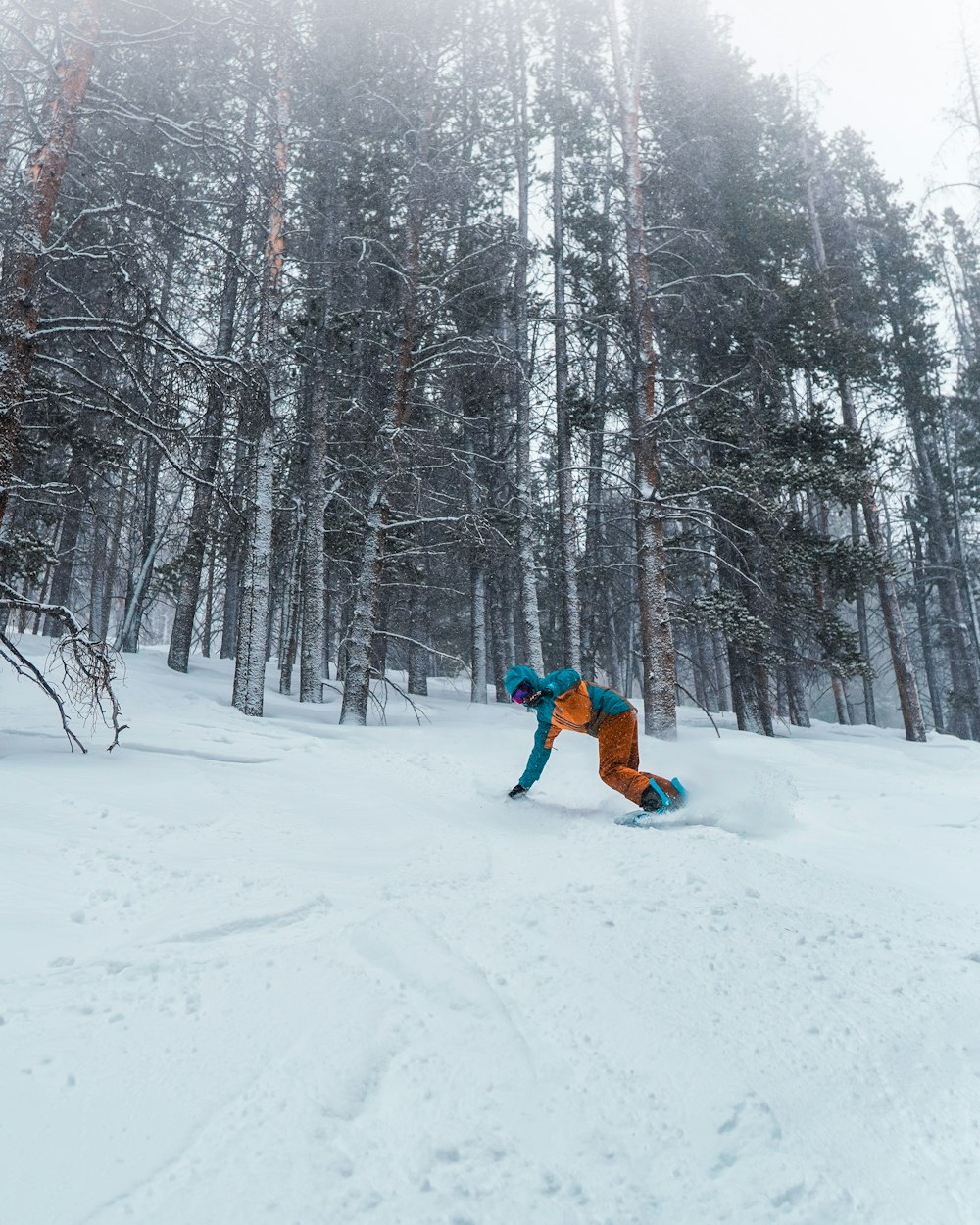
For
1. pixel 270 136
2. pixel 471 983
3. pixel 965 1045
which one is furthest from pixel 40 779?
pixel 270 136

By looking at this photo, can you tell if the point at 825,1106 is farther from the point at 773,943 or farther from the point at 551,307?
the point at 551,307

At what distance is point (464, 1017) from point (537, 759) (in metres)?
3.37

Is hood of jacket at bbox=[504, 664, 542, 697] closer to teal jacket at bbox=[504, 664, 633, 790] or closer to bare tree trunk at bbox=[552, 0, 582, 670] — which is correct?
teal jacket at bbox=[504, 664, 633, 790]

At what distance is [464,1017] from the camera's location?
242 cm

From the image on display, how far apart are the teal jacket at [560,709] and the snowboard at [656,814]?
752 mm

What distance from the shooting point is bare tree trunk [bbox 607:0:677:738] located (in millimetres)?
9555

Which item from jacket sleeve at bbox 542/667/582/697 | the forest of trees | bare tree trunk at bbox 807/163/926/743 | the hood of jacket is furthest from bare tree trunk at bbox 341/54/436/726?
bare tree trunk at bbox 807/163/926/743

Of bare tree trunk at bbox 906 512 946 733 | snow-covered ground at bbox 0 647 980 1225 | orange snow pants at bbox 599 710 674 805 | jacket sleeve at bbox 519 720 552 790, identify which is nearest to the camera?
snow-covered ground at bbox 0 647 980 1225

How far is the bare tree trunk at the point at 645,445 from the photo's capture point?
9.55 meters

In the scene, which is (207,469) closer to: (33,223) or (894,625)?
(33,223)

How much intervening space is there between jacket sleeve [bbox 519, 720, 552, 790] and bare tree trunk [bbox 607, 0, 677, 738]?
164 inches

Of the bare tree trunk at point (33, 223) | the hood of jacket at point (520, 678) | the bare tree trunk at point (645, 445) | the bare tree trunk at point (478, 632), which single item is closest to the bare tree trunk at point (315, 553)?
the bare tree trunk at point (478, 632)

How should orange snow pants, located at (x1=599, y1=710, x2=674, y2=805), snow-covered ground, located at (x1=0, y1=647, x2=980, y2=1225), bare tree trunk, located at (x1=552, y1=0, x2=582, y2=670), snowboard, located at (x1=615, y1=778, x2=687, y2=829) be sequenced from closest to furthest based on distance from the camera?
snow-covered ground, located at (x1=0, y1=647, x2=980, y2=1225), snowboard, located at (x1=615, y1=778, x2=687, y2=829), orange snow pants, located at (x1=599, y1=710, x2=674, y2=805), bare tree trunk, located at (x1=552, y1=0, x2=582, y2=670)

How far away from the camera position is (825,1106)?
6.55 feet
